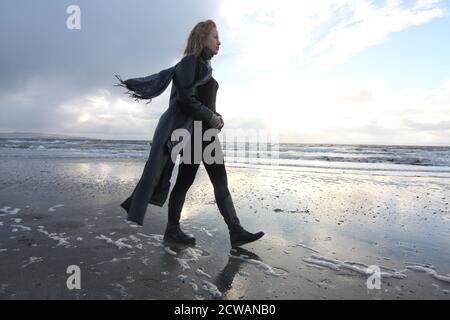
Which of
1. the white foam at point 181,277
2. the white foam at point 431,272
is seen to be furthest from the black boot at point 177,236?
the white foam at point 431,272

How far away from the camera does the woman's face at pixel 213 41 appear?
11.4 ft

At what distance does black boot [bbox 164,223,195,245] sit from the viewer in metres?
3.70

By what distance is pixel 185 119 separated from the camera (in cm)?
352

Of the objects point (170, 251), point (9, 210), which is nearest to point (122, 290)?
point (170, 251)

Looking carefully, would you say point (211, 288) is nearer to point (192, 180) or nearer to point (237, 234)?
point (237, 234)

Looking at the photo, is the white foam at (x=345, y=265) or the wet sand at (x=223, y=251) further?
the white foam at (x=345, y=265)

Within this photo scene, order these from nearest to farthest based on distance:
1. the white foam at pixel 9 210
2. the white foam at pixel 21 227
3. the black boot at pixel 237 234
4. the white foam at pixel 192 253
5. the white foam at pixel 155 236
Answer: the white foam at pixel 192 253
the black boot at pixel 237 234
the white foam at pixel 155 236
the white foam at pixel 21 227
the white foam at pixel 9 210

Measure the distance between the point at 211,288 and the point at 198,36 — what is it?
7.61 ft

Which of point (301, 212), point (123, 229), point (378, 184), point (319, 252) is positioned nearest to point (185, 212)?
point (123, 229)

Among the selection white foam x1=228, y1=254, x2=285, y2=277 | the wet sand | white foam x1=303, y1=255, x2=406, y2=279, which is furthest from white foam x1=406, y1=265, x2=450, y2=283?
white foam x1=228, y1=254, x2=285, y2=277

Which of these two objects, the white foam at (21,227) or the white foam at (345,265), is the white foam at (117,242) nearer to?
the white foam at (21,227)

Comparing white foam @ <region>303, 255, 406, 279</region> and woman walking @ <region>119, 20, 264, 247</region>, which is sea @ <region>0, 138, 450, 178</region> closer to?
woman walking @ <region>119, 20, 264, 247</region>

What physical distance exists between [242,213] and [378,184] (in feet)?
18.3
